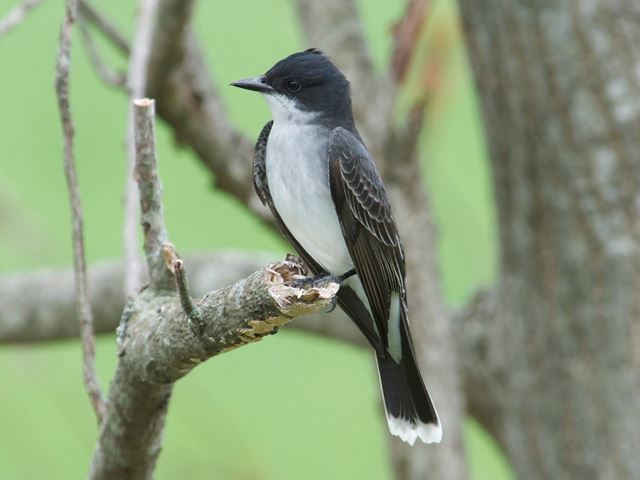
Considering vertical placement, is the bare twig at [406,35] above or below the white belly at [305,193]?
above

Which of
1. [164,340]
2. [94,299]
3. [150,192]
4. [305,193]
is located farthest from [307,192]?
[94,299]

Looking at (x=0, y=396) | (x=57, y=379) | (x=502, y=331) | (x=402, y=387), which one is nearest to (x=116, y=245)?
(x=0, y=396)

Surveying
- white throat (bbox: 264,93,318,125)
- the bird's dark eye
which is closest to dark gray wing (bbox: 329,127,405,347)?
white throat (bbox: 264,93,318,125)

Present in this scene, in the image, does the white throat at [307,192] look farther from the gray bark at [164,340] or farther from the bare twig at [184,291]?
the bare twig at [184,291]

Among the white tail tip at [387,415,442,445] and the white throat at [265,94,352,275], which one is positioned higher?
the white throat at [265,94,352,275]

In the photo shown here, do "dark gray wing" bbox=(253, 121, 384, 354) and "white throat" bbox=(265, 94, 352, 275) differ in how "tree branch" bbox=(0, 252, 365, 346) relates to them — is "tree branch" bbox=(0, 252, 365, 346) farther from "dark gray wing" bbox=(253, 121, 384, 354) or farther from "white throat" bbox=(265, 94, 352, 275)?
"white throat" bbox=(265, 94, 352, 275)

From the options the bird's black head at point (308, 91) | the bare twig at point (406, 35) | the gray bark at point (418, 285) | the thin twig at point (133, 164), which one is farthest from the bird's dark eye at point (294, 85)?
the bare twig at point (406, 35)

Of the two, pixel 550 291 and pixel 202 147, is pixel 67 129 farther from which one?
pixel 550 291
